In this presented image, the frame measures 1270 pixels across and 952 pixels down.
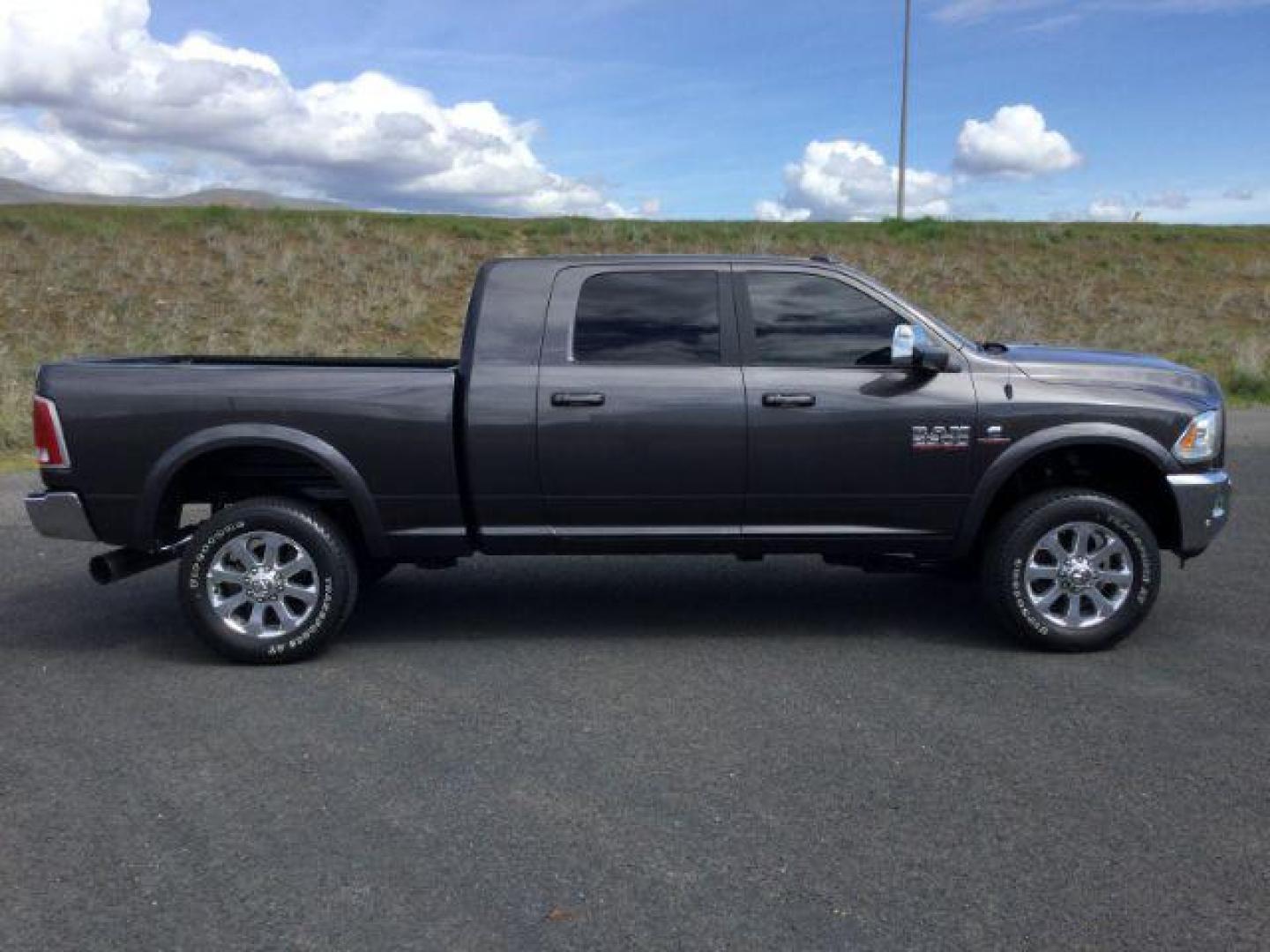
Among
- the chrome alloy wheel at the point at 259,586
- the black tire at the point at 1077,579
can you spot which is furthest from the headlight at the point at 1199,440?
the chrome alloy wheel at the point at 259,586

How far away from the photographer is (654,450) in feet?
19.2

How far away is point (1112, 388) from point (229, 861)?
14.7ft

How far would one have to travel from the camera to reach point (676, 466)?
231 inches

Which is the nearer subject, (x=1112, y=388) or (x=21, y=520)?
(x=1112, y=388)

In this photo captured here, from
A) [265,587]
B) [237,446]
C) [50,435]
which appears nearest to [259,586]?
[265,587]

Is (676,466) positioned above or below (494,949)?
above

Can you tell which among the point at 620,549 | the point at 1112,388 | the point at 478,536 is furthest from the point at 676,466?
the point at 1112,388

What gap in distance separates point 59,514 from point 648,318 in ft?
9.76

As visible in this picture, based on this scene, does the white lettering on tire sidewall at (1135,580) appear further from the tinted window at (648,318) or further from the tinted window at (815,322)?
the tinted window at (648,318)

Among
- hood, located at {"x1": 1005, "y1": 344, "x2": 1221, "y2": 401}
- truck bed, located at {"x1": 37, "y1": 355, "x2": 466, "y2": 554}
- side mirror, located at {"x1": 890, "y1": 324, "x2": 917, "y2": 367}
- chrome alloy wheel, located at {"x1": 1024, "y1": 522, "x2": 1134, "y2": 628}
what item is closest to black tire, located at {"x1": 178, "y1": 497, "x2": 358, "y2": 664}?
truck bed, located at {"x1": 37, "y1": 355, "x2": 466, "y2": 554}

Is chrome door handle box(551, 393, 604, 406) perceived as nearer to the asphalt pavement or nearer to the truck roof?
the truck roof

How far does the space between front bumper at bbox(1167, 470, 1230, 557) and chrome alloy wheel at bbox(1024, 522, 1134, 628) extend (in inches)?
12.4

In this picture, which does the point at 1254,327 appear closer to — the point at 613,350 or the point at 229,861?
the point at 613,350

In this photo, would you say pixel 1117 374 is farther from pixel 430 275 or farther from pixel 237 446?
pixel 430 275
